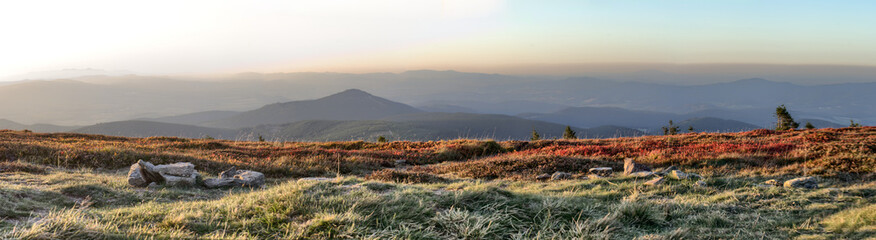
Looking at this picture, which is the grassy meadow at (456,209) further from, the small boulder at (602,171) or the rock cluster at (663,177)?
the small boulder at (602,171)

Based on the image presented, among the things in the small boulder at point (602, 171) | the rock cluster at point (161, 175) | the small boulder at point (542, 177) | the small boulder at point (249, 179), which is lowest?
the small boulder at point (542, 177)

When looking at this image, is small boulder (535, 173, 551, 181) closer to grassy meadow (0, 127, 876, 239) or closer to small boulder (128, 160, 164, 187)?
grassy meadow (0, 127, 876, 239)

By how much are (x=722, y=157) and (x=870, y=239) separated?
12.1 metres

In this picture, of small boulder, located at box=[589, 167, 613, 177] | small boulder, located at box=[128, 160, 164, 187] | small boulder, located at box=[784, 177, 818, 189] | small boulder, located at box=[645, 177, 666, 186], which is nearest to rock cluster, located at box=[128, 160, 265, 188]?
small boulder, located at box=[128, 160, 164, 187]

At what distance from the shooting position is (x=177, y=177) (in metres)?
12.0

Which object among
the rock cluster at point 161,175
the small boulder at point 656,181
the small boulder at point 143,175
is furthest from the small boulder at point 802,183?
the small boulder at point 143,175

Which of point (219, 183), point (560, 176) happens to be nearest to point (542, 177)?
point (560, 176)

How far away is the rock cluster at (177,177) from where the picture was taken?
11373 mm

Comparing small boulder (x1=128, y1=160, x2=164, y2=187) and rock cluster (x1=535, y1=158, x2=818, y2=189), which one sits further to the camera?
small boulder (x1=128, y1=160, x2=164, y2=187)

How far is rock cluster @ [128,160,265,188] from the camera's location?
1137 centimetres

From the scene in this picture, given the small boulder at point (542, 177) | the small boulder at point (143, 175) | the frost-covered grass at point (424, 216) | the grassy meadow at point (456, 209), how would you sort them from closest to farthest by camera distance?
the frost-covered grass at point (424, 216) → the grassy meadow at point (456, 209) → the small boulder at point (143, 175) → the small boulder at point (542, 177)

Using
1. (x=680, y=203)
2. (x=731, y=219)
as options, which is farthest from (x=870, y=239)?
(x=680, y=203)

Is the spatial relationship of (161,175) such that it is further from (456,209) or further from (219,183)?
(456,209)

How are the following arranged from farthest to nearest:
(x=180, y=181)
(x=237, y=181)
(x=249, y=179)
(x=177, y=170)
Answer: (x=249, y=179)
(x=177, y=170)
(x=237, y=181)
(x=180, y=181)
